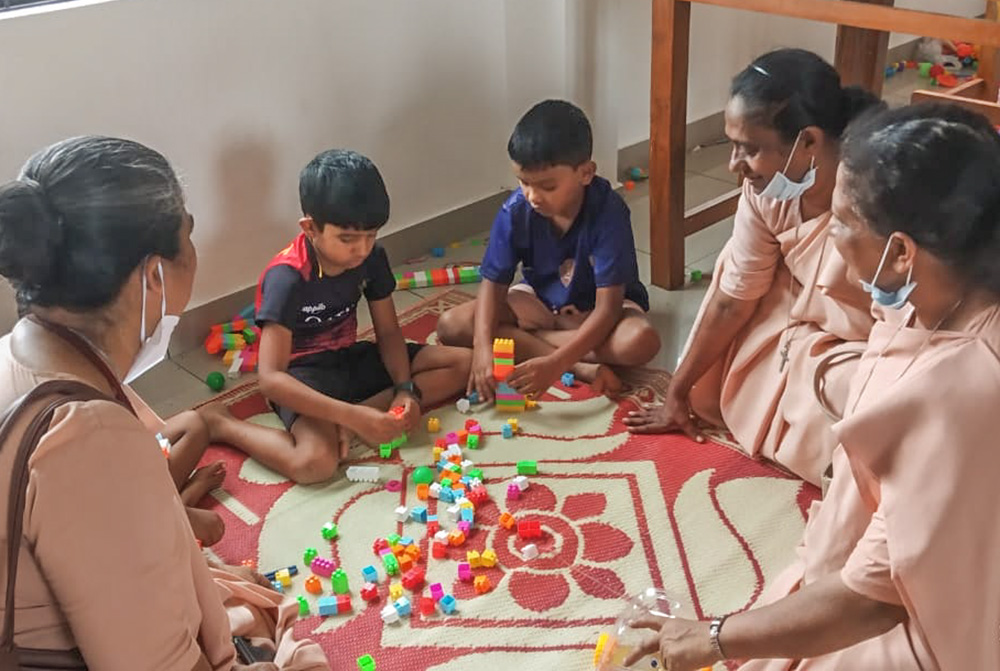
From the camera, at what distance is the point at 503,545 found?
2014mm

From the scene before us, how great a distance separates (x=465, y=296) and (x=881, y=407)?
1.99 metres

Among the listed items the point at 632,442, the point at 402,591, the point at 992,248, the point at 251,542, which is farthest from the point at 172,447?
the point at 992,248

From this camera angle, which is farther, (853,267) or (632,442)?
(632,442)

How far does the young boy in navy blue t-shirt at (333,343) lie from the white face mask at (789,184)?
33.1 inches

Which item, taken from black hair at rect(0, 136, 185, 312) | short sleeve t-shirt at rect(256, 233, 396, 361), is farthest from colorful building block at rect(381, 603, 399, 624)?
black hair at rect(0, 136, 185, 312)

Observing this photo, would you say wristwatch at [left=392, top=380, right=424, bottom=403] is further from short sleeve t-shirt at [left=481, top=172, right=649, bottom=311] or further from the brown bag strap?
the brown bag strap

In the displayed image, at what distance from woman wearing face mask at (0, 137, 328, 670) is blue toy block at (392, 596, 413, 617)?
60 cm

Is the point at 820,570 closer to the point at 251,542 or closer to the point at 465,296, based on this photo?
the point at 251,542

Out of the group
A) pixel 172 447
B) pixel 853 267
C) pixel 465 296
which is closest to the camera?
pixel 853 267

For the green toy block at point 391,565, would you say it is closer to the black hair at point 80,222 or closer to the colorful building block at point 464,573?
the colorful building block at point 464,573

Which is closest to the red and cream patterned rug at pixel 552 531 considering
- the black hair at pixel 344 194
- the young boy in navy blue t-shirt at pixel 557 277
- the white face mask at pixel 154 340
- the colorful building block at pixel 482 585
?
the colorful building block at pixel 482 585

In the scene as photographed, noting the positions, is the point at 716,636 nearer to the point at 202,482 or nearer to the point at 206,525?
the point at 206,525

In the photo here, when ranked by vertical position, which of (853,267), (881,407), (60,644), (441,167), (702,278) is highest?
(853,267)

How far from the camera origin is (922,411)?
3.74 ft
